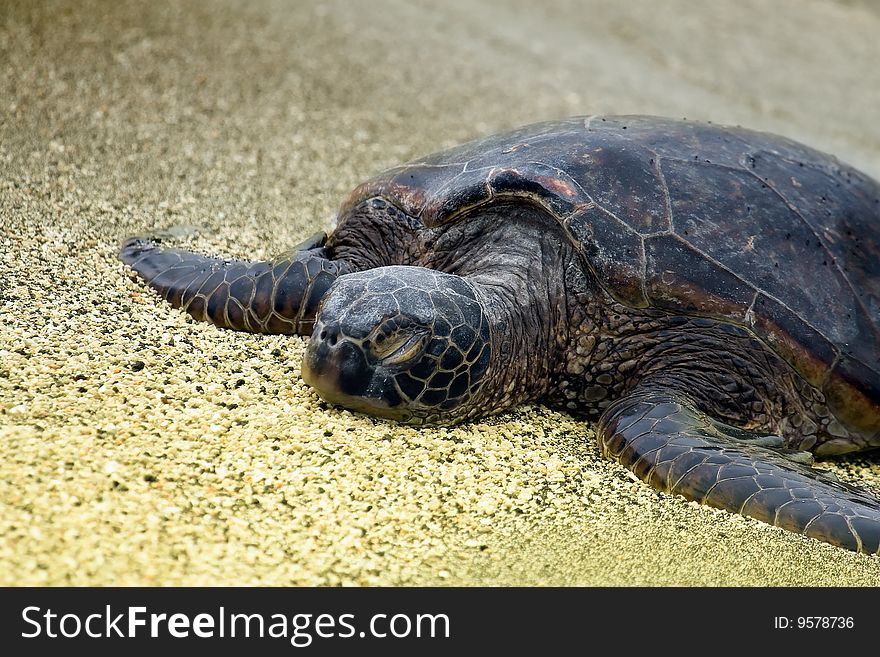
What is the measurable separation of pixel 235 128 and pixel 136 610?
428cm

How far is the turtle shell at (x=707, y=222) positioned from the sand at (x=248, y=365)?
0.54 meters

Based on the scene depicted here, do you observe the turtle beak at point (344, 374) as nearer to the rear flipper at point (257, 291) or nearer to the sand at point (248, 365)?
the sand at point (248, 365)

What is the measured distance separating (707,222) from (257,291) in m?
1.68

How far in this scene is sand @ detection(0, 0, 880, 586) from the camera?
2100 mm

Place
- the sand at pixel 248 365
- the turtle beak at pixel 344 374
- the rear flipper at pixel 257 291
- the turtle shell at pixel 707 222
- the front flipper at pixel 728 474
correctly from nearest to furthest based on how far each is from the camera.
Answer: the sand at pixel 248 365
the front flipper at pixel 728 474
the turtle beak at pixel 344 374
the turtle shell at pixel 707 222
the rear flipper at pixel 257 291

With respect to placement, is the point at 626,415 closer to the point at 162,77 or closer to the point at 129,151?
the point at 129,151

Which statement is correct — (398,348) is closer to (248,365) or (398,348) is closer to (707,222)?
(248,365)

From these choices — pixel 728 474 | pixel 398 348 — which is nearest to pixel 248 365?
pixel 398 348

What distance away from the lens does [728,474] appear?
257 cm

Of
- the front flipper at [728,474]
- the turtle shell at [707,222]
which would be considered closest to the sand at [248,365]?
the front flipper at [728,474]

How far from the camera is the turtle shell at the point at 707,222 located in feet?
9.97

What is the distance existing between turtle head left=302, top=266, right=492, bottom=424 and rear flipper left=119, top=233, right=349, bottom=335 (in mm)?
476

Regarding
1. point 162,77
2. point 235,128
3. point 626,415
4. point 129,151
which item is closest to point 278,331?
point 626,415

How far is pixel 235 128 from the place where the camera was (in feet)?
18.4
